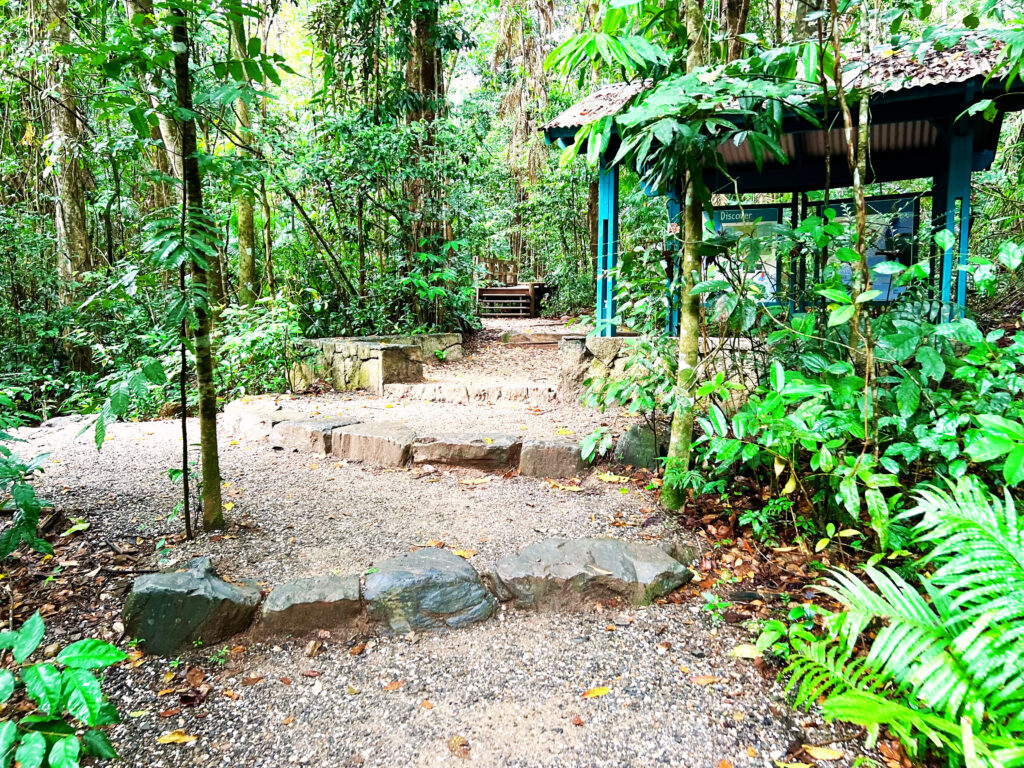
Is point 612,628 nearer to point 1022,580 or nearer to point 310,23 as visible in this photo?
point 1022,580

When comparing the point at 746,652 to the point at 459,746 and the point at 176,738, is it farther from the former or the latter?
the point at 176,738

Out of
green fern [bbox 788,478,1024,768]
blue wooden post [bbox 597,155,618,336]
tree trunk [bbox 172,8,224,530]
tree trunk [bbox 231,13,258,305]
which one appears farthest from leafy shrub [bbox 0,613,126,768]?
tree trunk [bbox 231,13,258,305]

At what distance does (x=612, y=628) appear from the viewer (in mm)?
2320

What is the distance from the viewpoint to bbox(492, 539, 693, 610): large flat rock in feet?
8.06

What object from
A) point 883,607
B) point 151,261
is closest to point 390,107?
point 151,261

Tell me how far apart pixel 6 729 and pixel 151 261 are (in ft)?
5.42

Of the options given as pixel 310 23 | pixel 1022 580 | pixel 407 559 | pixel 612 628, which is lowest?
pixel 612 628

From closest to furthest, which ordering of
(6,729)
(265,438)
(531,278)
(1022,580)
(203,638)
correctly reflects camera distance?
(6,729) → (1022,580) → (203,638) → (265,438) → (531,278)

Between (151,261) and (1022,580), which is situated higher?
(151,261)

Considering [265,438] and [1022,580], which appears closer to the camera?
[1022,580]

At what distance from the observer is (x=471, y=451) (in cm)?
387

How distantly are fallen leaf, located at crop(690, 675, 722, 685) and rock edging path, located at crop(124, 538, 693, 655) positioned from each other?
1.43 feet

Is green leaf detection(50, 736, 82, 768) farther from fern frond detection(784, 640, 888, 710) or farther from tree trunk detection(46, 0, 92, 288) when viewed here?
tree trunk detection(46, 0, 92, 288)

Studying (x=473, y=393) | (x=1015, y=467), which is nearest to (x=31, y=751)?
(x=1015, y=467)
